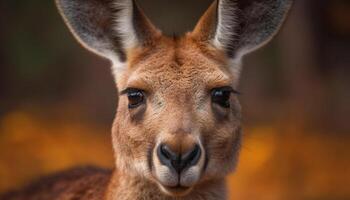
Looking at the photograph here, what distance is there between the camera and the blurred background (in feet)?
41.0

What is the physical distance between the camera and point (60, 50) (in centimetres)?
1848

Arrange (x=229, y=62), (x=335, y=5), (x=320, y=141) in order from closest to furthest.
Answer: (x=229, y=62) < (x=320, y=141) < (x=335, y=5)

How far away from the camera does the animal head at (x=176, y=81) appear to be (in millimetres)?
5598

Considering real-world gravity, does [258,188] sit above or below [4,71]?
below

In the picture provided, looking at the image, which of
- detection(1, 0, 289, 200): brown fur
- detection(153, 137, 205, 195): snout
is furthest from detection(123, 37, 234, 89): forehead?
detection(153, 137, 205, 195): snout

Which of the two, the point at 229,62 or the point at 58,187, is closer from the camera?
the point at 229,62

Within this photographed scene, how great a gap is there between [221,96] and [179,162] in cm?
82

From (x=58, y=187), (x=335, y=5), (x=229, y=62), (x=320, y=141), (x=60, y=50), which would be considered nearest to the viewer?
(x=229, y=62)

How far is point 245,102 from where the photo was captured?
53.8 feet

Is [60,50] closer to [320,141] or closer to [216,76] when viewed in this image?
[320,141]

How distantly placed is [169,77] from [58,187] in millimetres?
1811

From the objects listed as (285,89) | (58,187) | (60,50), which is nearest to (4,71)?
(60,50)

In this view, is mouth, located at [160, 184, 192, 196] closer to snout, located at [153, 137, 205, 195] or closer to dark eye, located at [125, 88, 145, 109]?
snout, located at [153, 137, 205, 195]

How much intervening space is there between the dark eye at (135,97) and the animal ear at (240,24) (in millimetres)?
744
